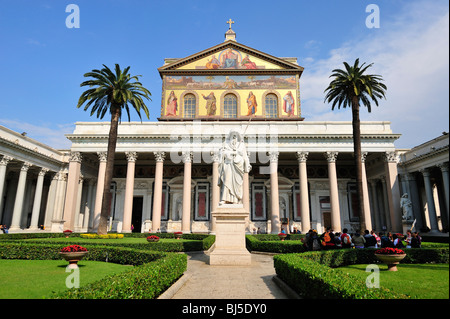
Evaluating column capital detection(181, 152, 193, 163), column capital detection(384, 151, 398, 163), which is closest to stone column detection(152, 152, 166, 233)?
column capital detection(181, 152, 193, 163)

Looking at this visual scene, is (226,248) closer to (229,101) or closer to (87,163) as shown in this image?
(229,101)

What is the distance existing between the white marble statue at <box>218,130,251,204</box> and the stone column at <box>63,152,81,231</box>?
22.5 meters

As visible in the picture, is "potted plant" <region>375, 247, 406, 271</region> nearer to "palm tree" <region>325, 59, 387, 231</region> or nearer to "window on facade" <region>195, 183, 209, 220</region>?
"palm tree" <region>325, 59, 387, 231</region>

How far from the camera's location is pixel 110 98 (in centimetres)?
2412

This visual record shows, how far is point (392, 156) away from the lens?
2789 cm

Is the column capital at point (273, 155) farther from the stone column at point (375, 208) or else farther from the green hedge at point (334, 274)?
the green hedge at point (334, 274)

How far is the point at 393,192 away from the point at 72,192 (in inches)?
1306

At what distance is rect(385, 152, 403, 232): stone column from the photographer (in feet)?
87.0

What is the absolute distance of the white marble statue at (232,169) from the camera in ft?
38.3

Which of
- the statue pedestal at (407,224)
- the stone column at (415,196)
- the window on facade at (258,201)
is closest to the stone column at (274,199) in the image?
the window on facade at (258,201)

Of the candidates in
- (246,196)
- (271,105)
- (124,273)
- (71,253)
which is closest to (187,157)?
(246,196)

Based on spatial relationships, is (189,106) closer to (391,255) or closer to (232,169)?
(232,169)

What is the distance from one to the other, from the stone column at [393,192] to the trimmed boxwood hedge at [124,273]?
25.6 metres

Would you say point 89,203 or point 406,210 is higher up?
point 89,203
